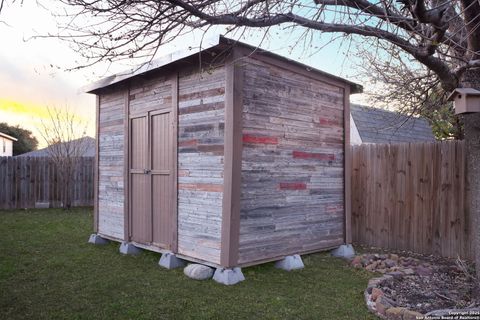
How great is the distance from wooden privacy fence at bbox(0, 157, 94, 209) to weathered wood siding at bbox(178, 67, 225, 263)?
340 inches

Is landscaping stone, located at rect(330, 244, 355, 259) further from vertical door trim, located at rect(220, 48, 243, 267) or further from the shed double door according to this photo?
the shed double door

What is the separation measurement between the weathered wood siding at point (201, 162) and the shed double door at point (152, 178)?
0.21m

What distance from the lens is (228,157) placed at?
4645 mm

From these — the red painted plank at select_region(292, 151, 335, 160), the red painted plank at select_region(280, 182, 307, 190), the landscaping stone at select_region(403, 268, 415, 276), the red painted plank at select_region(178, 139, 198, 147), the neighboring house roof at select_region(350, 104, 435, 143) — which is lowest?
the landscaping stone at select_region(403, 268, 415, 276)

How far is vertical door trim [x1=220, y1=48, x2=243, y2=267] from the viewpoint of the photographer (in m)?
4.61

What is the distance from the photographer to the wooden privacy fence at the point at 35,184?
11.8 metres

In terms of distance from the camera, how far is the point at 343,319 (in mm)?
3594

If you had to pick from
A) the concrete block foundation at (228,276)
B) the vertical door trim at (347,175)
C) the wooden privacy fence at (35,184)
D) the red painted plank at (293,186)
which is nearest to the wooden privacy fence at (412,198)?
the vertical door trim at (347,175)

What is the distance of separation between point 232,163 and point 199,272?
146cm

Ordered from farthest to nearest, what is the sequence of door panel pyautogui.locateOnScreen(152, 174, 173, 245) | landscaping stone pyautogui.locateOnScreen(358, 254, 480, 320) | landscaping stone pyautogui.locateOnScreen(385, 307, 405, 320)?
door panel pyautogui.locateOnScreen(152, 174, 173, 245), landscaping stone pyautogui.locateOnScreen(358, 254, 480, 320), landscaping stone pyautogui.locateOnScreen(385, 307, 405, 320)

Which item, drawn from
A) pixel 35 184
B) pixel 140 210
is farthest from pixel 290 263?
pixel 35 184

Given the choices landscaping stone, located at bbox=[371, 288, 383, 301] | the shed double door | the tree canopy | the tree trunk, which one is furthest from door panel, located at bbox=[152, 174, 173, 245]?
the tree canopy

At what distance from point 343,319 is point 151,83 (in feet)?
14.1

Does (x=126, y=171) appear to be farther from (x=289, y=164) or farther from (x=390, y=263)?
(x=390, y=263)
